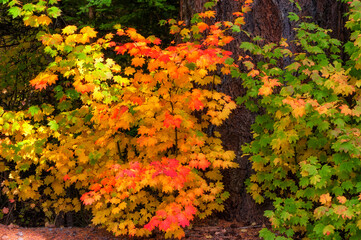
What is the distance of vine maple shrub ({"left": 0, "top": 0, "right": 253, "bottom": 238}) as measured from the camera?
5.23 m

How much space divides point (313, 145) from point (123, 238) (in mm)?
3433

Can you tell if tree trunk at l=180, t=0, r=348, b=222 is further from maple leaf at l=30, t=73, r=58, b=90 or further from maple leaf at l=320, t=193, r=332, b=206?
maple leaf at l=30, t=73, r=58, b=90

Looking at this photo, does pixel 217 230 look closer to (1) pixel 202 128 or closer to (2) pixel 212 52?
(1) pixel 202 128

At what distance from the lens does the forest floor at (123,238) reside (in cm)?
621

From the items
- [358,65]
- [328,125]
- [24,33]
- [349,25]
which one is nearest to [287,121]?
[328,125]

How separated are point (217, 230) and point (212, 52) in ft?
10.1

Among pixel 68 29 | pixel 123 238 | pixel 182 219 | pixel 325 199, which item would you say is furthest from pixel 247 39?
pixel 123 238

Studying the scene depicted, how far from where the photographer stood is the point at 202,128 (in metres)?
6.90

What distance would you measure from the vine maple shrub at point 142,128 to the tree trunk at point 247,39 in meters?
0.33

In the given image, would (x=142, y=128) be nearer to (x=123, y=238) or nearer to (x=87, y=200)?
(x=87, y=200)

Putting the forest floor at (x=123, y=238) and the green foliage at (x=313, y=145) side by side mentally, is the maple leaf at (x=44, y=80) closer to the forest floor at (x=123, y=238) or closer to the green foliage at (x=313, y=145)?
the forest floor at (x=123, y=238)

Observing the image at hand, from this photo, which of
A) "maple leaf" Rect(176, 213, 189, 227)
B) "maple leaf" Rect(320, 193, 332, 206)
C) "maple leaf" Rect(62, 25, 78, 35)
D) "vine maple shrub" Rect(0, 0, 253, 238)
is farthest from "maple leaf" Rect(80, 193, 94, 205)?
"maple leaf" Rect(320, 193, 332, 206)

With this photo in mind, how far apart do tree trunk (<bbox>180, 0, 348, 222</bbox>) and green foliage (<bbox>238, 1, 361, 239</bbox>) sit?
364mm

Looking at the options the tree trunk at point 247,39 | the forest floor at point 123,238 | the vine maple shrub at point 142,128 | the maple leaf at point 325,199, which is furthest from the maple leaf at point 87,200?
the maple leaf at point 325,199
